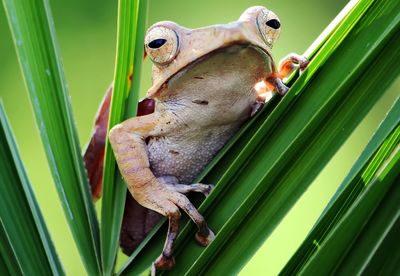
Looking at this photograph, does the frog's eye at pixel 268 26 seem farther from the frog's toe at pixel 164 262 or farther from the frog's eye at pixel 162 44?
the frog's toe at pixel 164 262

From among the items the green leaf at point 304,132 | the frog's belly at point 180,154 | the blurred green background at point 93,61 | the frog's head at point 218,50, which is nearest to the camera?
the green leaf at point 304,132

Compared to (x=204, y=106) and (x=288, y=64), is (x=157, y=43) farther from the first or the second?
(x=288, y=64)

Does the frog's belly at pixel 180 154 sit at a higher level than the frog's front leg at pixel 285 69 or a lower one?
lower

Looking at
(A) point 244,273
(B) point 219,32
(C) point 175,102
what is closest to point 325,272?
(B) point 219,32

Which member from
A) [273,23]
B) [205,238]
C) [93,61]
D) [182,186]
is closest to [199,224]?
[205,238]

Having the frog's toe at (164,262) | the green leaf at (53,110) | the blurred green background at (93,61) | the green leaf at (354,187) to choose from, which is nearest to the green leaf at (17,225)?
the green leaf at (53,110)

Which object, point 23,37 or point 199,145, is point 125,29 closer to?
point 23,37

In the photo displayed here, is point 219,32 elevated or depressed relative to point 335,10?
elevated

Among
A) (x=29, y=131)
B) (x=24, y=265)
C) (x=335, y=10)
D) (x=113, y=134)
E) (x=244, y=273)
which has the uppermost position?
(x=113, y=134)
